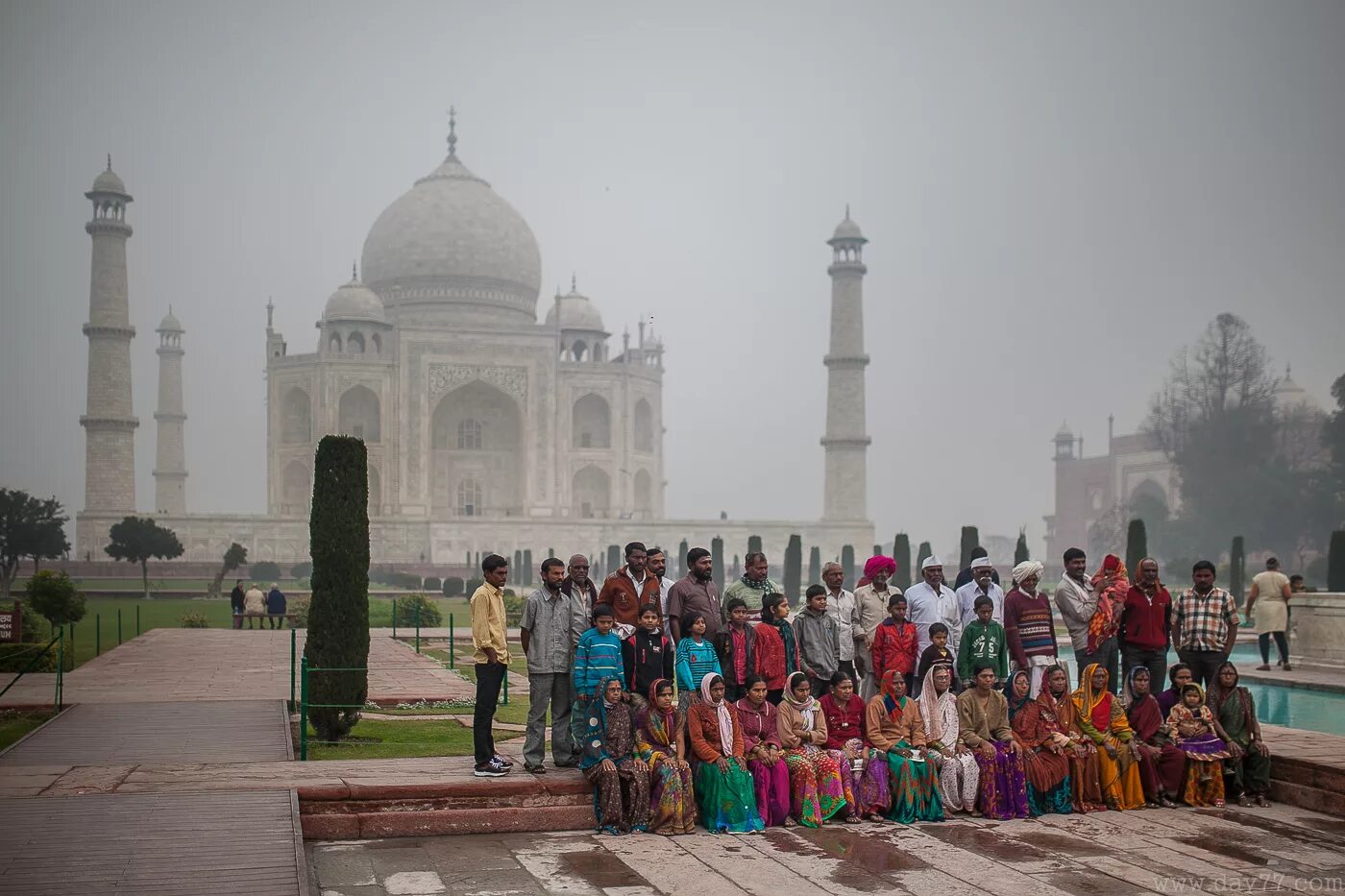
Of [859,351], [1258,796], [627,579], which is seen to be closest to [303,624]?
[627,579]

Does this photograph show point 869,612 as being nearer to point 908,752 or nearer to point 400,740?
point 908,752

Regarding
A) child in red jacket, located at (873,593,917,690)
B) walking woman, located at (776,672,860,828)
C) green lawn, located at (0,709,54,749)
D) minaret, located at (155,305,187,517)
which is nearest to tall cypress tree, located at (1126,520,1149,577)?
child in red jacket, located at (873,593,917,690)

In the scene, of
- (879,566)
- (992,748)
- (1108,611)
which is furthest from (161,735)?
(1108,611)

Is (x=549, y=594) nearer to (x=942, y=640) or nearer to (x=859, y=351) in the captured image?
(x=942, y=640)

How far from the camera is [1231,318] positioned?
2820 cm

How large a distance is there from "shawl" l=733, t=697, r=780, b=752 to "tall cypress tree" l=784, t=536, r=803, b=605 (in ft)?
59.5

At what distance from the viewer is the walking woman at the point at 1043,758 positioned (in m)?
5.76

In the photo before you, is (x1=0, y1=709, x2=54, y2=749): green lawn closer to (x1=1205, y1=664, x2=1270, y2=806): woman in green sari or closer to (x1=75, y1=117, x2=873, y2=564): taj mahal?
(x1=1205, y1=664, x2=1270, y2=806): woman in green sari

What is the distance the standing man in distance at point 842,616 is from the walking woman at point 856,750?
0.46 m

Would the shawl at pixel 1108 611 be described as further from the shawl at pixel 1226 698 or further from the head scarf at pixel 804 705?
the head scarf at pixel 804 705

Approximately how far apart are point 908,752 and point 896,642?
2.00 feet

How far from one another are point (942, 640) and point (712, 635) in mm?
989

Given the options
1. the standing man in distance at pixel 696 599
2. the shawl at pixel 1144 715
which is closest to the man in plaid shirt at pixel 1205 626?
the shawl at pixel 1144 715

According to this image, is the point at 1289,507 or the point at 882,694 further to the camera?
the point at 1289,507
